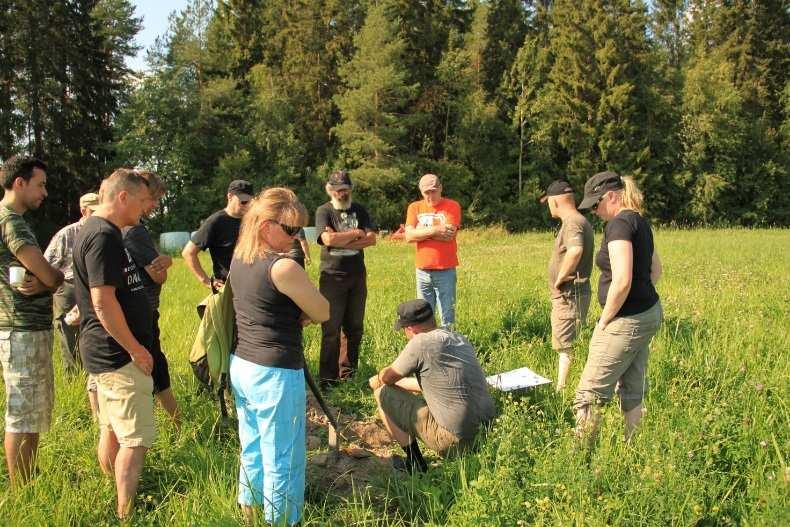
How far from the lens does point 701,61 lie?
117ft

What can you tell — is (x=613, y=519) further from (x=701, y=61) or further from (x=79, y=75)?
(x=701, y=61)

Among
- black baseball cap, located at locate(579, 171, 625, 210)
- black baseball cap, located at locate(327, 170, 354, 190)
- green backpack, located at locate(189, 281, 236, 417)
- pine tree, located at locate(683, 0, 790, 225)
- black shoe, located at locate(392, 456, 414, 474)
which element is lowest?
black shoe, located at locate(392, 456, 414, 474)

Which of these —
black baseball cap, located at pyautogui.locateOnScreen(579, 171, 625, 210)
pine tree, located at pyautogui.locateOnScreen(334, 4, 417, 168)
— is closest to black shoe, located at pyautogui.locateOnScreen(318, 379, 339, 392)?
black baseball cap, located at pyautogui.locateOnScreen(579, 171, 625, 210)

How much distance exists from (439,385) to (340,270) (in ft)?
6.75

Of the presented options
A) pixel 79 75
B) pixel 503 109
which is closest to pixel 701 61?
pixel 503 109

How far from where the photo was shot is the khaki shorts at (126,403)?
9.84ft

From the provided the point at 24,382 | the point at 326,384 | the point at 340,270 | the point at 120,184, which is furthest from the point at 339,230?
the point at 24,382

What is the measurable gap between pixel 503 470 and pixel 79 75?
30768 mm

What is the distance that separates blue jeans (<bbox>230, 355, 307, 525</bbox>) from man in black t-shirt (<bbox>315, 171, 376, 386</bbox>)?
89.1 inches

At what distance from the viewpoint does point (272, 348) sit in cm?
282

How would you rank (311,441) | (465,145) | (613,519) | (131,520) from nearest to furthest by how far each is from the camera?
(613,519), (131,520), (311,441), (465,145)

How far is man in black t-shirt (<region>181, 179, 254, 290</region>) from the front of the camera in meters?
4.82

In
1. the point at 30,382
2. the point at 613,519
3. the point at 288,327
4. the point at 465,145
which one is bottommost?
the point at 613,519

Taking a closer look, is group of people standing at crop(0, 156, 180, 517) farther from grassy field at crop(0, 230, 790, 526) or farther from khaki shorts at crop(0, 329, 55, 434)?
grassy field at crop(0, 230, 790, 526)
